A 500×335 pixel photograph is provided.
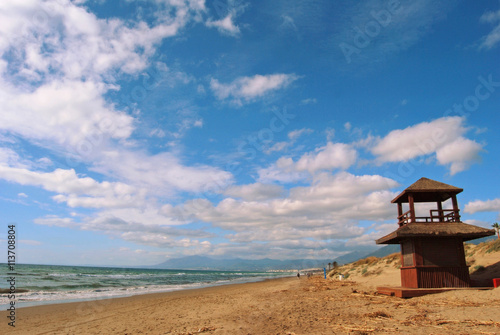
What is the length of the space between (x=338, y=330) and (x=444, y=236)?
9.76m

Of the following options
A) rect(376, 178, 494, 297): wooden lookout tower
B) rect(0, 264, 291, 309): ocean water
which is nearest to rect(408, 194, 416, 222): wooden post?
→ rect(376, 178, 494, 297): wooden lookout tower

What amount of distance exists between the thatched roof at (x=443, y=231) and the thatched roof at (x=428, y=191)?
1.76 metres

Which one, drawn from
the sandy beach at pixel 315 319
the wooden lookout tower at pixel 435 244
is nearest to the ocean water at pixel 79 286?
the sandy beach at pixel 315 319

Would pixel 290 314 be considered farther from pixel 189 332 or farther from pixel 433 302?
pixel 433 302

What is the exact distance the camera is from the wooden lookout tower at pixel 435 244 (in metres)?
14.8

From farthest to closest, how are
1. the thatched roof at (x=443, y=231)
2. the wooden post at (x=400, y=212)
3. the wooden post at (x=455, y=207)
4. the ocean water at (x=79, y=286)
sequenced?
1. the ocean water at (x=79, y=286)
2. the wooden post at (x=400, y=212)
3. the wooden post at (x=455, y=207)
4. the thatched roof at (x=443, y=231)

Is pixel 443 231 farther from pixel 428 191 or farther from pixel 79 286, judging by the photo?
pixel 79 286

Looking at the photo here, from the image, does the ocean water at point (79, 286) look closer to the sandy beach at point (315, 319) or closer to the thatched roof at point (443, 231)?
the sandy beach at point (315, 319)

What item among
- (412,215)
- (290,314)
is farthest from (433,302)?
(290,314)

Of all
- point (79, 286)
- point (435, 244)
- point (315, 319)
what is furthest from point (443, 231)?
point (79, 286)

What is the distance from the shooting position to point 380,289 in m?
15.9

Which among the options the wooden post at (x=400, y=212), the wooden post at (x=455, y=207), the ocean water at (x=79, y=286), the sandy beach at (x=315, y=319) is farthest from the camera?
the ocean water at (x=79, y=286)

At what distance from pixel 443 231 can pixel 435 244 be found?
0.86 meters

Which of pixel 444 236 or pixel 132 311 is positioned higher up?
pixel 444 236
